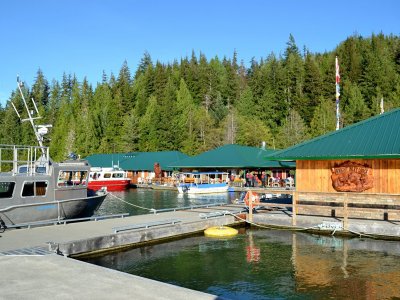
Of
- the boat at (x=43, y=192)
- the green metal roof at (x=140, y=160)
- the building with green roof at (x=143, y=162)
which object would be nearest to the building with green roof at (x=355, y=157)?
the boat at (x=43, y=192)

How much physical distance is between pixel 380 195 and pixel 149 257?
9459mm

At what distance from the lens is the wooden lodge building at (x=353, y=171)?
1875 centimetres

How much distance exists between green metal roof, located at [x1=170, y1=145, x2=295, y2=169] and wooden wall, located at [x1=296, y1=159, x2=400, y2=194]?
2994cm

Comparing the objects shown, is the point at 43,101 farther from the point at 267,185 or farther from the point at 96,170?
the point at 267,185

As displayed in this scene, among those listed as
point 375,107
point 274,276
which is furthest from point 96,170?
point 375,107

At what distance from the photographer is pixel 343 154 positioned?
19.8 metres

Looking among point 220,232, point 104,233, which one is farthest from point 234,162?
point 104,233

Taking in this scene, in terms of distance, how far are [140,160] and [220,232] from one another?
170 feet

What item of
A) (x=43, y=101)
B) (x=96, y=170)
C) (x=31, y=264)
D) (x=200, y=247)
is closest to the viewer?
(x=31, y=264)

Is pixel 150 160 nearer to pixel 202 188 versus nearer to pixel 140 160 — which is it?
pixel 140 160

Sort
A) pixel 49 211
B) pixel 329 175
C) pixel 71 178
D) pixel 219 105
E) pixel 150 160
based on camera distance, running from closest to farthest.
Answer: pixel 49 211 < pixel 329 175 < pixel 71 178 < pixel 150 160 < pixel 219 105

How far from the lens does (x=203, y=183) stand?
5256cm

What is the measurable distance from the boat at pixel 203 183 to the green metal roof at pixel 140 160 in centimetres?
873

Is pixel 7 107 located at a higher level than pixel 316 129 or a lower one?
higher
